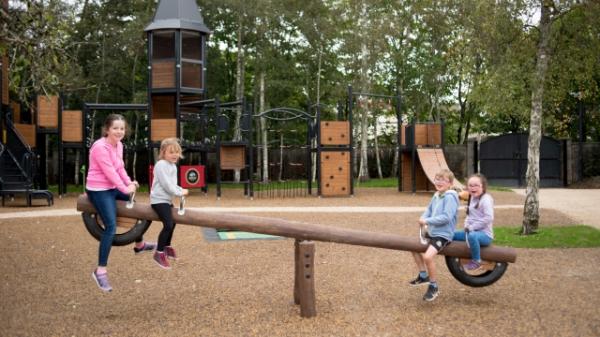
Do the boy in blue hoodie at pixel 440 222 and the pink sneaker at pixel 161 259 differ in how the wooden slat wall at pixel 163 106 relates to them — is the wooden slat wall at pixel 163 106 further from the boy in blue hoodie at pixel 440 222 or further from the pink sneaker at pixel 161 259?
the boy in blue hoodie at pixel 440 222

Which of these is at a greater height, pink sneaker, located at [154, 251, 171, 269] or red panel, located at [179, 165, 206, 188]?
red panel, located at [179, 165, 206, 188]

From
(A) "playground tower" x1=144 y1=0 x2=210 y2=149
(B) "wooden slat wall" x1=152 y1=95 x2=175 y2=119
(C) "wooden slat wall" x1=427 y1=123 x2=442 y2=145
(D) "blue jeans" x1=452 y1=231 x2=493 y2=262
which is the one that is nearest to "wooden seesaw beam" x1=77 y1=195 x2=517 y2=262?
(D) "blue jeans" x1=452 y1=231 x2=493 y2=262

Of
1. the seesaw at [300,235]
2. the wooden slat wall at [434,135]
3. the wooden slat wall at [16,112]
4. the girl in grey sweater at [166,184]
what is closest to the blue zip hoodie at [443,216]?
the seesaw at [300,235]

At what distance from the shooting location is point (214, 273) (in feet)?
26.9

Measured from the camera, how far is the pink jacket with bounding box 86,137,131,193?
→ 596cm

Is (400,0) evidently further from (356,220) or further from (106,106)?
(356,220)

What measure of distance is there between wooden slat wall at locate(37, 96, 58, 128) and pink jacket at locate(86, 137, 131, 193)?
17.6m

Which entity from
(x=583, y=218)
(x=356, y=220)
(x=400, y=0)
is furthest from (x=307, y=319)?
(x=400, y=0)

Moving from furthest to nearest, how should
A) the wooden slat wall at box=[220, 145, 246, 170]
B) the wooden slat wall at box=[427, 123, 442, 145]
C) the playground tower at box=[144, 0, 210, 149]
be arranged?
the wooden slat wall at box=[427, 123, 442, 145] → the playground tower at box=[144, 0, 210, 149] → the wooden slat wall at box=[220, 145, 246, 170]

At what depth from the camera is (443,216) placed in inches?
251

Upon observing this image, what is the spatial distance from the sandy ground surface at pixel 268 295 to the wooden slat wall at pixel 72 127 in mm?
11861

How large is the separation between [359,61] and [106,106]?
1787 centimetres

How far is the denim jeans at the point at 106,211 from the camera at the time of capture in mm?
6059

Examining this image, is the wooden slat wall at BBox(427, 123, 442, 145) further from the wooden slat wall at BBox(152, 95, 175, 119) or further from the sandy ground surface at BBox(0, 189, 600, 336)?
the sandy ground surface at BBox(0, 189, 600, 336)
